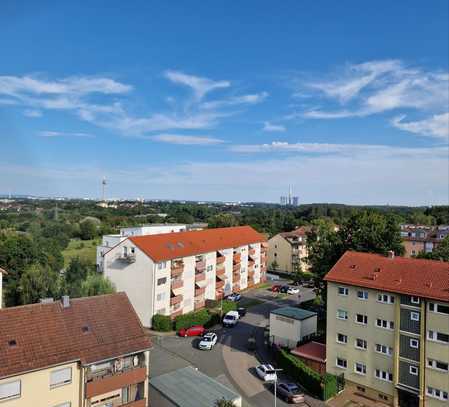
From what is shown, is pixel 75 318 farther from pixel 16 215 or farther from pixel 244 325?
pixel 16 215

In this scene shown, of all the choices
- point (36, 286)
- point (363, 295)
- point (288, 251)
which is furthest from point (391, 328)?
point (288, 251)

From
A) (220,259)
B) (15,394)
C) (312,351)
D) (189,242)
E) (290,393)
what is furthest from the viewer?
(220,259)

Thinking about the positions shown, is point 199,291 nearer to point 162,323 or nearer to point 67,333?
point 162,323

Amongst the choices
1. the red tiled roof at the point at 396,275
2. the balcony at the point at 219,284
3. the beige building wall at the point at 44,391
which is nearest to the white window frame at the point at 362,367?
the red tiled roof at the point at 396,275

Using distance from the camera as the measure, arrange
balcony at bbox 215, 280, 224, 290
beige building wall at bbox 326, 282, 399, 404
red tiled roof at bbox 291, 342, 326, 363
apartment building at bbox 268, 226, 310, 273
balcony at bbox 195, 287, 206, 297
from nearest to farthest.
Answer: beige building wall at bbox 326, 282, 399, 404 < red tiled roof at bbox 291, 342, 326, 363 < balcony at bbox 195, 287, 206, 297 < balcony at bbox 215, 280, 224, 290 < apartment building at bbox 268, 226, 310, 273

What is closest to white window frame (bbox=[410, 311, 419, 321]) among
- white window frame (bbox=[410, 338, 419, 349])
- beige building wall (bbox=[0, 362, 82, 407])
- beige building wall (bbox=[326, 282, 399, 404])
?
beige building wall (bbox=[326, 282, 399, 404])

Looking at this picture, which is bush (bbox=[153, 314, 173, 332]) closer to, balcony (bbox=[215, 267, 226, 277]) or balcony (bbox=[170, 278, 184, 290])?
balcony (bbox=[170, 278, 184, 290])

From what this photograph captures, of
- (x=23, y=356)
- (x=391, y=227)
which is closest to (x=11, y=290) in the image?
(x=23, y=356)
